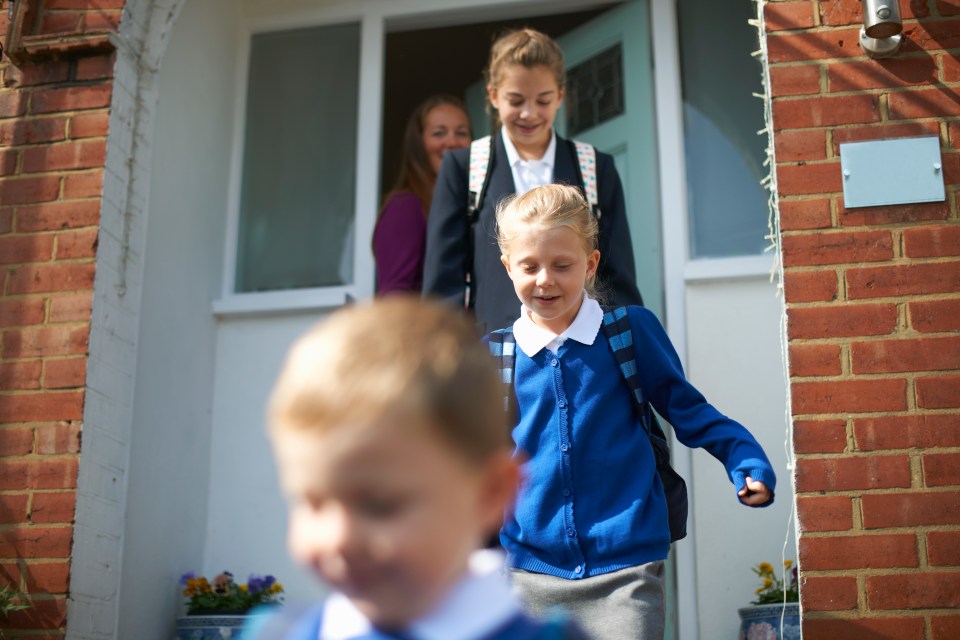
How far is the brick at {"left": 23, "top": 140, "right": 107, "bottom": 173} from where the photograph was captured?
372 cm

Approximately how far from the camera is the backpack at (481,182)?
3414mm

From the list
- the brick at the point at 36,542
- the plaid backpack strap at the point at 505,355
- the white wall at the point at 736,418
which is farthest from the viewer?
the white wall at the point at 736,418

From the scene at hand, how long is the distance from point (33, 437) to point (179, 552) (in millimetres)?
926

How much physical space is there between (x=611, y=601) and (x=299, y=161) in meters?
3.07

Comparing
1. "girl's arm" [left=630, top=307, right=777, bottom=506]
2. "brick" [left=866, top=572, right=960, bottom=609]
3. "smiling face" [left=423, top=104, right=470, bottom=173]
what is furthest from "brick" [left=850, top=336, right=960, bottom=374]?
"smiling face" [left=423, top=104, right=470, bottom=173]

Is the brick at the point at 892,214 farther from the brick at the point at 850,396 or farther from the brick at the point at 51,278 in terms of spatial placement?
the brick at the point at 51,278

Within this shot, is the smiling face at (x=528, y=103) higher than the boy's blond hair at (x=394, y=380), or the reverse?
the smiling face at (x=528, y=103)

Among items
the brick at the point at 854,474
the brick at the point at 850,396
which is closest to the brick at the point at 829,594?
the brick at the point at 854,474

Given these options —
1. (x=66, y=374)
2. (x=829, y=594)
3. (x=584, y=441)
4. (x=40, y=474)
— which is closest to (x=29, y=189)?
(x=66, y=374)

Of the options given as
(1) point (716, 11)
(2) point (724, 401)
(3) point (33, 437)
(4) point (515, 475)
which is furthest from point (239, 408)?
(4) point (515, 475)

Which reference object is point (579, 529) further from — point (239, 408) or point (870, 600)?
point (239, 408)

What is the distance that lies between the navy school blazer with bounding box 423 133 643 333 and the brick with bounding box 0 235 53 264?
133cm

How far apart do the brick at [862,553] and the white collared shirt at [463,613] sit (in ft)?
6.29

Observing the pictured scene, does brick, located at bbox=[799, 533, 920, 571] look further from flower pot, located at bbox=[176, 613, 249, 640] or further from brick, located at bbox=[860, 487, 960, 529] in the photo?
flower pot, located at bbox=[176, 613, 249, 640]
